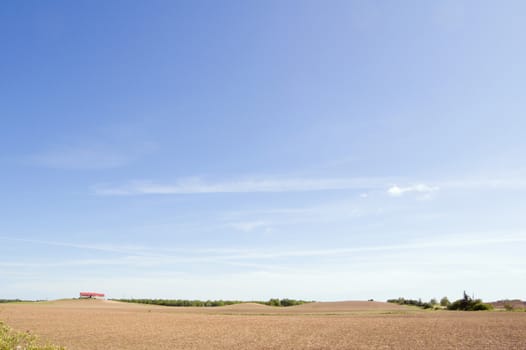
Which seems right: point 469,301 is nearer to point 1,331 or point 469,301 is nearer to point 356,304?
point 356,304

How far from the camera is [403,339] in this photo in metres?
25.2

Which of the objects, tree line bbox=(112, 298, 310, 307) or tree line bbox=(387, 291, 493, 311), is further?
tree line bbox=(112, 298, 310, 307)

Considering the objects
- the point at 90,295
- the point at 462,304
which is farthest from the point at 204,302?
the point at 462,304

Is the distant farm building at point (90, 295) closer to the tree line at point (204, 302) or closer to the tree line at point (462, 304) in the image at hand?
the tree line at point (204, 302)

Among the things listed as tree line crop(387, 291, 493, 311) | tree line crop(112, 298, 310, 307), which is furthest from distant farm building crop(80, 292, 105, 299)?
tree line crop(387, 291, 493, 311)

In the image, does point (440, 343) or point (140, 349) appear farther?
point (440, 343)

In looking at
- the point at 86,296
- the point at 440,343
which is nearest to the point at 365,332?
the point at 440,343

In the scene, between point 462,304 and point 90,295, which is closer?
point 462,304

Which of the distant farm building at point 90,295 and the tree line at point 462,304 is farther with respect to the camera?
the distant farm building at point 90,295

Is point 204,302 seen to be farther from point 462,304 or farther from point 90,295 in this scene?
point 462,304

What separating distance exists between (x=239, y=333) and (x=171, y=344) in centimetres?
714

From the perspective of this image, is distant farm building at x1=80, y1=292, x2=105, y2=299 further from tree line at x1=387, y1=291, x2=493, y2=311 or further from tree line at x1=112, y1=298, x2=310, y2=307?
tree line at x1=387, y1=291, x2=493, y2=311

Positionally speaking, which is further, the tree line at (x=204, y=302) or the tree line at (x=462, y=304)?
the tree line at (x=204, y=302)

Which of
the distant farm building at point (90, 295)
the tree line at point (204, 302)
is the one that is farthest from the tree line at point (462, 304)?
the distant farm building at point (90, 295)
